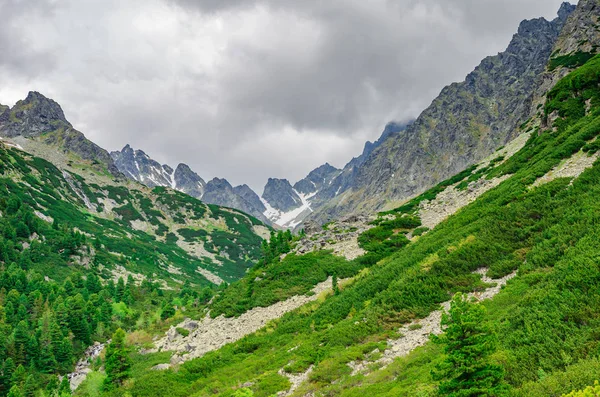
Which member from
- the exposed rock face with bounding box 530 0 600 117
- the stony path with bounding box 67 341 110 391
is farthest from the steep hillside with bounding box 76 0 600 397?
the exposed rock face with bounding box 530 0 600 117

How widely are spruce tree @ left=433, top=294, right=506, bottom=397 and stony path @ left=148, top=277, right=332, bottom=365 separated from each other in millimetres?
24899

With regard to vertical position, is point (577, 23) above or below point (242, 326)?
above

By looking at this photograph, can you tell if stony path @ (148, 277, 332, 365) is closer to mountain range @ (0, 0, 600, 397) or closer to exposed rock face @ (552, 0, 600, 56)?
mountain range @ (0, 0, 600, 397)

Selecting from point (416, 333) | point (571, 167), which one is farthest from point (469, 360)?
point (571, 167)

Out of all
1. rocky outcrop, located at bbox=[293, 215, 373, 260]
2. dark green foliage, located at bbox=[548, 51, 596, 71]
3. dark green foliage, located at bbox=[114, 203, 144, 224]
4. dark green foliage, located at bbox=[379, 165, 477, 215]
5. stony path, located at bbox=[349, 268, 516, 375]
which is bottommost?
stony path, located at bbox=[349, 268, 516, 375]

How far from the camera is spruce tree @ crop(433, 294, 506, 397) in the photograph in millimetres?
9109

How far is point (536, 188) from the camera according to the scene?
26.8 metres

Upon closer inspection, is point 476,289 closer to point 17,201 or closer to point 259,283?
point 259,283


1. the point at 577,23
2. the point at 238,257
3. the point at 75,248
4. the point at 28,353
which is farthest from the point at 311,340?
the point at 238,257

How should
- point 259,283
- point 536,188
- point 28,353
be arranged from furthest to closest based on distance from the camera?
point 28,353
point 259,283
point 536,188

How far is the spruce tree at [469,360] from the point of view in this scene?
9.11 meters

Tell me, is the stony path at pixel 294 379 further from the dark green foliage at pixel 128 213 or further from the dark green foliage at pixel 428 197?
the dark green foliage at pixel 128 213

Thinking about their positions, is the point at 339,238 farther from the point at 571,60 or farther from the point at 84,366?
the point at 571,60

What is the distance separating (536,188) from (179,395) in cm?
2850
